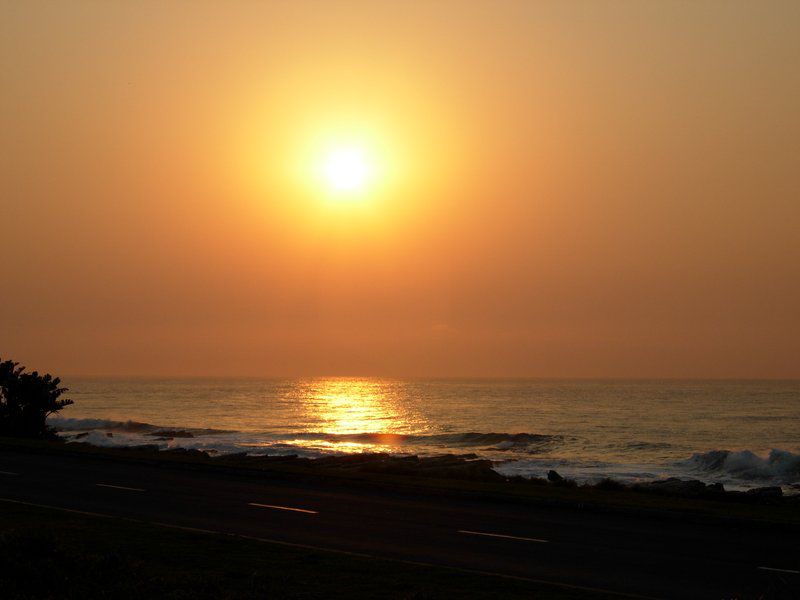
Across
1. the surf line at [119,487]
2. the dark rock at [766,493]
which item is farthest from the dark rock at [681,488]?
the surf line at [119,487]

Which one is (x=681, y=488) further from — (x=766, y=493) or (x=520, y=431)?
(x=520, y=431)

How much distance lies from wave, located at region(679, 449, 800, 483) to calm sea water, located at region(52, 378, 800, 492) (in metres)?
0.07

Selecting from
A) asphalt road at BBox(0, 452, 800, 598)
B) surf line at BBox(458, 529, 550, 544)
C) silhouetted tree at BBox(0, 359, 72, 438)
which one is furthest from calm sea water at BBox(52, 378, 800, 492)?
surf line at BBox(458, 529, 550, 544)

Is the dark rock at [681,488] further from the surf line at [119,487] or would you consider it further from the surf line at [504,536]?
the surf line at [119,487]

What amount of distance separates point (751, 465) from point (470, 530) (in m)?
35.5

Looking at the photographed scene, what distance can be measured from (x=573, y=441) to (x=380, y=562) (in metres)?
64.9

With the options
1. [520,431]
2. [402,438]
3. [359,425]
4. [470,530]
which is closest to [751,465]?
[470,530]

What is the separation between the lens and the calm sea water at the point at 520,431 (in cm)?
4975

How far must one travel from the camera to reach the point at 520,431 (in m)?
88.1

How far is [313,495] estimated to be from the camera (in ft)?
73.9

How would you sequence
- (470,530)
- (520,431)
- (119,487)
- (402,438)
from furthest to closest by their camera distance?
(520,431), (402,438), (119,487), (470,530)

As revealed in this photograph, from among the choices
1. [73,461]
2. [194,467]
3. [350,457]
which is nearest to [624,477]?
[350,457]

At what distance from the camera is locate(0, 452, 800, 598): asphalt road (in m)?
13.3

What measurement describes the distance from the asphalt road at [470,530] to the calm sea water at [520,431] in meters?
22.6
